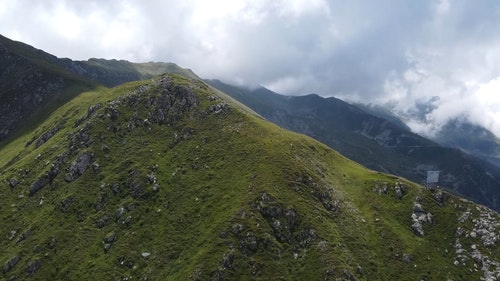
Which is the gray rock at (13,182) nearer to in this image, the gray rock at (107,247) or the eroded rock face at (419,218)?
the gray rock at (107,247)

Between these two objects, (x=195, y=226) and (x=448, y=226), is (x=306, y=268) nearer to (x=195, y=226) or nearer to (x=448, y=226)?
(x=195, y=226)

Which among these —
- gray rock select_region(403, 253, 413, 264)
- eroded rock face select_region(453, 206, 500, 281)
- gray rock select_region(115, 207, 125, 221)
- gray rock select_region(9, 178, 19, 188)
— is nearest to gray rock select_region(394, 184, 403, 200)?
eroded rock face select_region(453, 206, 500, 281)

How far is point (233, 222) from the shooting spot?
156750mm

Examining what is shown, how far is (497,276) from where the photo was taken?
149 meters

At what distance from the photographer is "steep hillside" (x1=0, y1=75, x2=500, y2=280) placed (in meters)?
150

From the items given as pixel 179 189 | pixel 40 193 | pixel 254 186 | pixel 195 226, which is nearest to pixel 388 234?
pixel 254 186

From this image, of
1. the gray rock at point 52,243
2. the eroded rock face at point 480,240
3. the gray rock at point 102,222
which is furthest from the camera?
the gray rock at point 102,222

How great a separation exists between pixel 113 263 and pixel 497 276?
12665 centimetres

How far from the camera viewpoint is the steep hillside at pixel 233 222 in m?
150

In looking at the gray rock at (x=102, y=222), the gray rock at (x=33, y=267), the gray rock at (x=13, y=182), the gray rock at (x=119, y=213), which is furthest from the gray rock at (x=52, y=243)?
the gray rock at (x=13, y=182)

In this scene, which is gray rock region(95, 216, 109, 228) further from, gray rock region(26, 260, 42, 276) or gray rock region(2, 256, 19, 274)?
gray rock region(2, 256, 19, 274)

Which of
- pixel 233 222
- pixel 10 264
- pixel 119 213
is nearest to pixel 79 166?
pixel 119 213

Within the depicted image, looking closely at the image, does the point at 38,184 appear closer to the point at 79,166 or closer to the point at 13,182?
the point at 13,182

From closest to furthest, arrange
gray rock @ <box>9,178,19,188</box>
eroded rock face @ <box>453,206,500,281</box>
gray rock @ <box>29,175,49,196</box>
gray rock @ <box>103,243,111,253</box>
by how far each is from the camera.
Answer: eroded rock face @ <box>453,206,500,281</box> < gray rock @ <box>103,243,111,253</box> < gray rock @ <box>29,175,49,196</box> < gray rock @ <box>9,178,19,188</box>
